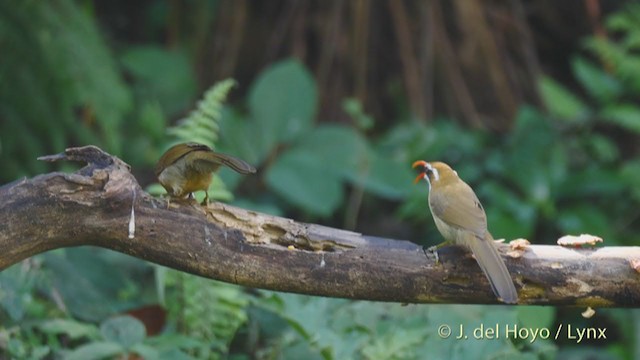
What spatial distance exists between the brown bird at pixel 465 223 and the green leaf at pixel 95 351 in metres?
1.23

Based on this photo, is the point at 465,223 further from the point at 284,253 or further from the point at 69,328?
the point at 69,328

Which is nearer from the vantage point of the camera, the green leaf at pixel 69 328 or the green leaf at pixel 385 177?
the green leaf at pixel 69 328

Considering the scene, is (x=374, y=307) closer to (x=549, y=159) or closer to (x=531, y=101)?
(x=549, y=159)

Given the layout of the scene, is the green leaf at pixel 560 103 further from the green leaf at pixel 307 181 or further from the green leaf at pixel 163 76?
the green leaf at pixel 163 76

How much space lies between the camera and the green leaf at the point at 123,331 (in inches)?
143

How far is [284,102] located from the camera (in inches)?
246

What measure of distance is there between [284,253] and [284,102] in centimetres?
336

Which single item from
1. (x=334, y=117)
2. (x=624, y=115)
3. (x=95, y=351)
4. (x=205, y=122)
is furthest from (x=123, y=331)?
(x=624, y=115)

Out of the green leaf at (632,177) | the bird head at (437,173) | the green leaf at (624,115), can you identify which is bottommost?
the bird head at (437,173)

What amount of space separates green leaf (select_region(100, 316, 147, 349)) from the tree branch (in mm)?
798

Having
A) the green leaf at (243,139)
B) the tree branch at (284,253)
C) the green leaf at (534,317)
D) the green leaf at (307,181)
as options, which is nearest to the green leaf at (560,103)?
the green leaf at (307,181)

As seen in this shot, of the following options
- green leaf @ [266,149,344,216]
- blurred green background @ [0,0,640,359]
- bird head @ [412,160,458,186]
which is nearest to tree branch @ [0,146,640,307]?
bird head @ [412,160,458,186]

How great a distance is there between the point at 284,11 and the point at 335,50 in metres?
0.50

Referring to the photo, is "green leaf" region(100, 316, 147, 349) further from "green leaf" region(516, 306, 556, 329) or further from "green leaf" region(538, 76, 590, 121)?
"green leaf" region(538, 76, 590, 121)
